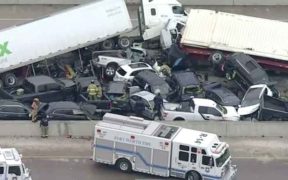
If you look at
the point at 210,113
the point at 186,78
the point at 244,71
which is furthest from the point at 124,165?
the point at 244,71

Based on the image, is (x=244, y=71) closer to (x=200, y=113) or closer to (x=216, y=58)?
(x=216, y=58)

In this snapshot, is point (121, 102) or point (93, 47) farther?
point (93, 47)

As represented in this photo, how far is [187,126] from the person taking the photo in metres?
38.5

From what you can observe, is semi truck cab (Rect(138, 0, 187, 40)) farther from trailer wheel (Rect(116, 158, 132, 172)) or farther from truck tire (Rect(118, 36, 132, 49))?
trailer wheel (Rect(116, 158, 132, 172))

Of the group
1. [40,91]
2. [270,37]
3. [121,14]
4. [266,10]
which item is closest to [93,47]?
[121,14]

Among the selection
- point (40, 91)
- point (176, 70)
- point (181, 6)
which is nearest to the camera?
point (40, 91)

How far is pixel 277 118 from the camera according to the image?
1564 inches

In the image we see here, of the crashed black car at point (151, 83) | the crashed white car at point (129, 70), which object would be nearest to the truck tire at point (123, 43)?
the crashed white car at point (129, 70)

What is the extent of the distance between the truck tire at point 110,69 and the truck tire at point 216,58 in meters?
4.44

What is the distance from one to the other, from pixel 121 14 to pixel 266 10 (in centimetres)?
1161

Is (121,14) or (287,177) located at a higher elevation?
(121,14)

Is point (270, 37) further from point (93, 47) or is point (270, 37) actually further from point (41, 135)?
point (41, 135)

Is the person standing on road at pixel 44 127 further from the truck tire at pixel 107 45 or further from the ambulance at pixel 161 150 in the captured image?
the truck tire at pixel 107 45

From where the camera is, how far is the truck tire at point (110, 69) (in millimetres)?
44156
